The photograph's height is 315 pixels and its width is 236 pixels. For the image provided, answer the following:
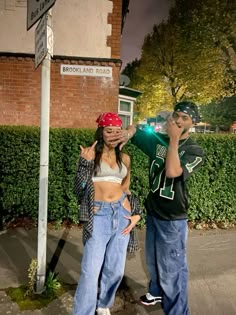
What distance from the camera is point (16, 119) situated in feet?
27.5

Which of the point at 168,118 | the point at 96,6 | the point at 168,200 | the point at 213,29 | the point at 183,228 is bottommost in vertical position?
the point at 183,228

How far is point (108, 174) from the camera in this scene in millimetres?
2568

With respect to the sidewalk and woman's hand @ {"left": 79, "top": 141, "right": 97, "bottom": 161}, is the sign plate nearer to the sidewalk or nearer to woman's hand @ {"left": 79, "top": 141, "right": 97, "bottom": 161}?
the sidewalk

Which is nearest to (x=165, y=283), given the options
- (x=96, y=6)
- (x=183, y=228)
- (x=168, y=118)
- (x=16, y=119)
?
(x=183, y=228)

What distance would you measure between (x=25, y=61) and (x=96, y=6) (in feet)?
7.64

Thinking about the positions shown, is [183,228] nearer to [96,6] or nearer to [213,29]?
[96,6]

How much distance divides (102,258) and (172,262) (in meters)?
0.61

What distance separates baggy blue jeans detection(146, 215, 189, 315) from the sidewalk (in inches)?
14.6

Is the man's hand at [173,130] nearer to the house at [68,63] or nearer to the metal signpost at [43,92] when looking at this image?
the metal signpost at [43,92]

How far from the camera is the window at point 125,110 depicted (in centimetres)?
1248

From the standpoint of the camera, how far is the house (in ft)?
26.4

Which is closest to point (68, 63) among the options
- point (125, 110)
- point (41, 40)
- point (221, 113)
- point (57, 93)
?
point (57, 93)

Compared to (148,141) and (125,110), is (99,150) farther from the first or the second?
(125,110)

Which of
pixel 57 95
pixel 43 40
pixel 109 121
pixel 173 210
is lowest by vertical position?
pixel 173 210
